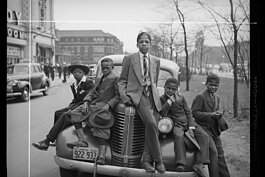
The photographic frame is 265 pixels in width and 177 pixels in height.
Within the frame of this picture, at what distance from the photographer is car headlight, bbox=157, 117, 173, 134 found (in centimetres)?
232

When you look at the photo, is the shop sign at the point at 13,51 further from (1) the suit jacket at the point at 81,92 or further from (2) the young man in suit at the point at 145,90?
(2) the young man in suit at the point at 145,90

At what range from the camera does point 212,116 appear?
8.05 ft

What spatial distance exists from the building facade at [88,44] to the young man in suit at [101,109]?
135mm

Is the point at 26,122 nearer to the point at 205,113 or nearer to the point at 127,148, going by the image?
the point at 127,148

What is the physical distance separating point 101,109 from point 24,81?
919 millimetres

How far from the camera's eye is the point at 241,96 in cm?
252

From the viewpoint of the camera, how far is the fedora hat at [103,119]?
2.32 metres

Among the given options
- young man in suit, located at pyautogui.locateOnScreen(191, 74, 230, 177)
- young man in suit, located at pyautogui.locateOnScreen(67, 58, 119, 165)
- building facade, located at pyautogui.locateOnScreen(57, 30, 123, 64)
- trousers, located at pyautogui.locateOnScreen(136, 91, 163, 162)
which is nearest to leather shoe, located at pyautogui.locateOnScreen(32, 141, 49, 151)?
young man in suit, located at pyautogui.locateOnScreen(67, 58, 119, 165)

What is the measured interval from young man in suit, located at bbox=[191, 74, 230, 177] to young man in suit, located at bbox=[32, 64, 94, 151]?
1077mm

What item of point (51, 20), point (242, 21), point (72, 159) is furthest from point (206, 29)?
point (72, 159)

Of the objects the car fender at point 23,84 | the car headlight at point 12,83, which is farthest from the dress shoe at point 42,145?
the car headlight at point 12,83

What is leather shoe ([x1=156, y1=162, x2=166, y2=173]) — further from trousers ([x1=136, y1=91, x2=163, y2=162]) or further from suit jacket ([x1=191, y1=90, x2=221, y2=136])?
suit jacket ([x1=191, y1=90, x2=221, y2=136])

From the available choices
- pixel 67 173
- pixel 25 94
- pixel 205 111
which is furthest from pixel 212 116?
pixel 25 94
